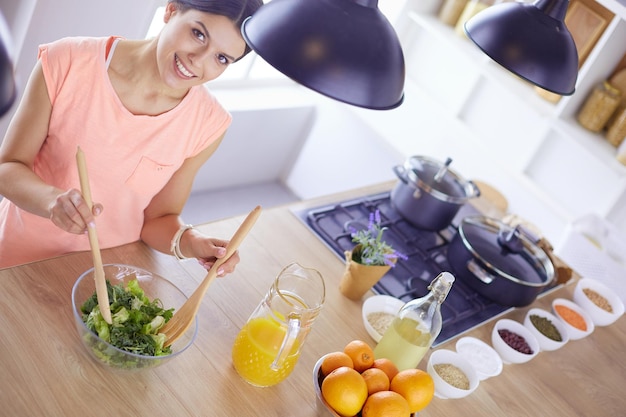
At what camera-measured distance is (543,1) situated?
1.49 meters

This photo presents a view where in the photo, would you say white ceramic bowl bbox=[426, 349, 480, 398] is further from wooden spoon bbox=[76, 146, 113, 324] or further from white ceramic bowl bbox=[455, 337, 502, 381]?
wooden spoon bbox=[76, 146, 113, 324]

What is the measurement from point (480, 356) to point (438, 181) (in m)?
0.63

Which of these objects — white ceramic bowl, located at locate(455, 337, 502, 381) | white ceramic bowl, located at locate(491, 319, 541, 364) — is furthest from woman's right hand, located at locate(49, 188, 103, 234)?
white ceramic bowl, located at locate(491, 319, 541, 364)

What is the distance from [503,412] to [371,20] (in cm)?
106

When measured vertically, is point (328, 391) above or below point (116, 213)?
above

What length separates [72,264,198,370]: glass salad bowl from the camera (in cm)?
118

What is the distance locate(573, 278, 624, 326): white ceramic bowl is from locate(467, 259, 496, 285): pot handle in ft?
1.39

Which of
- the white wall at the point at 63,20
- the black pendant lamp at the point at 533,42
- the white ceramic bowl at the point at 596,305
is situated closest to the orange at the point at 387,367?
the black pendant lamp at the point at 533,42

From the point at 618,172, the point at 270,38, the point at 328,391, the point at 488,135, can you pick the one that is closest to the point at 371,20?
the point at 270,38

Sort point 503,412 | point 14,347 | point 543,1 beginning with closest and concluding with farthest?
point 14,347 → point 543,1 → point 503,412

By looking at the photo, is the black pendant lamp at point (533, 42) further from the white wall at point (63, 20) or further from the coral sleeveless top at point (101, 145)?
the white wall at point (63, 20)

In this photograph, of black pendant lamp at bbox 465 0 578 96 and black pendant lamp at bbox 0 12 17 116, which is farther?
black pendant lamp at bbox 465 0 578 96

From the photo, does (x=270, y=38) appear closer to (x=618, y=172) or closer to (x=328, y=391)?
(x=328, y=391)

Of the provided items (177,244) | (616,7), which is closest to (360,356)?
(177,244)
